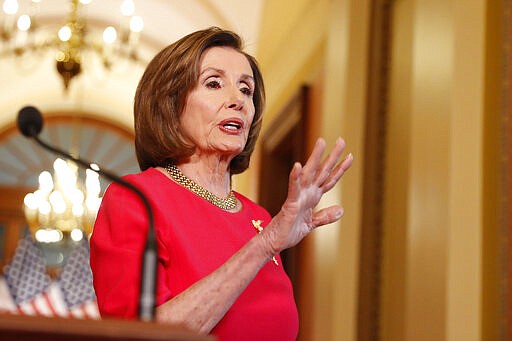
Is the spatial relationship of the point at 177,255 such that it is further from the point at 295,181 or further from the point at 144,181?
the point at 295,181

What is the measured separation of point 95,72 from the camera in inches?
488

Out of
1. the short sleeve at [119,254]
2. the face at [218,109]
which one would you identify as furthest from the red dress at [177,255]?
the face at [218,109]

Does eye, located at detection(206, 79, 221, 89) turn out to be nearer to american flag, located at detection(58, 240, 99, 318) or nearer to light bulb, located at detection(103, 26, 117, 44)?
american flag, located at detection(58, 240, 99, 318)

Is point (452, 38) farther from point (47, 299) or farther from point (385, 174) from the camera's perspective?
point (47, 299)

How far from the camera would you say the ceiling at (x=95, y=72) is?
9.58 metres

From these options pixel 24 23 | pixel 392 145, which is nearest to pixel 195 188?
pixel 392 145

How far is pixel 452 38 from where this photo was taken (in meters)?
3.41

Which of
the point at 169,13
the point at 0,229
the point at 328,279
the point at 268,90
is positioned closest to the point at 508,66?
the point at 328,279

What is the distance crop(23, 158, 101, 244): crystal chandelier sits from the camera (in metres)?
11.0

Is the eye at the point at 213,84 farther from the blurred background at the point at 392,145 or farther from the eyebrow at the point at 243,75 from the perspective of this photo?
the blurred background at the point at 392,145

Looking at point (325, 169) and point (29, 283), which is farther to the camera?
point (29, 283)

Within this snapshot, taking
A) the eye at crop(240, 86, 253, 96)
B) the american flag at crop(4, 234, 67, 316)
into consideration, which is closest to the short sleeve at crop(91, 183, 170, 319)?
the eye at crop(240, 86, 253, 96)

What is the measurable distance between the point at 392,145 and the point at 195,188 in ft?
8.60

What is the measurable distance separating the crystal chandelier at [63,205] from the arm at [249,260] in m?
9.06
